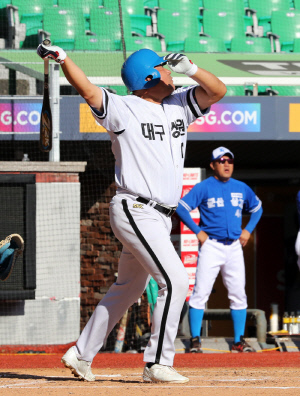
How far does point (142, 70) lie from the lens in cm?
402

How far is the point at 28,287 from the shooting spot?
7.77 m

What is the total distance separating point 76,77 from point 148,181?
2.09 feet

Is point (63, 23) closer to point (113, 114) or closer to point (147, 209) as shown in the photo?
point (113, 114)

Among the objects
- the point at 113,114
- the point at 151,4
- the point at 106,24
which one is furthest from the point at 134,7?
the point at 113,114

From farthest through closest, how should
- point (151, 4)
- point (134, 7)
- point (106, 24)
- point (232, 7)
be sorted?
1. point (151, 4)
2. point (232, 7)
3. point (134, 7)
4. point (106, 24)

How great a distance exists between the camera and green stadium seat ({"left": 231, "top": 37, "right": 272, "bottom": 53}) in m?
11.9

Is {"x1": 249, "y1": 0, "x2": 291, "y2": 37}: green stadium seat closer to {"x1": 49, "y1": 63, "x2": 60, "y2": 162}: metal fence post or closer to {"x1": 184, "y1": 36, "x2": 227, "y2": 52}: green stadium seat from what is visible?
{"x1": 184, "y1": 36, "x2": 227, "y2": 52}: green stadium seat

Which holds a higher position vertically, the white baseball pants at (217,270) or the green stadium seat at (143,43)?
the green stadium seat at (143,43)

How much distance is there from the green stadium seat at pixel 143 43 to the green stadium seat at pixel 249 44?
137cm

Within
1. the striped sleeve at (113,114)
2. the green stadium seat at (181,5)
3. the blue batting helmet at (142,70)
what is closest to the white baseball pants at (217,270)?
the blue batting helmet at (142,70)

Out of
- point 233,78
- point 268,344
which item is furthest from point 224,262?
point 233,78

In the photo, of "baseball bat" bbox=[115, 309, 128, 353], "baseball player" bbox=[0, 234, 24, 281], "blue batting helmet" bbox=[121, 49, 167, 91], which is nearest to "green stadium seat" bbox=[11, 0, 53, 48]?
"baseball bat" bbox=[115, 309, 128, 353]

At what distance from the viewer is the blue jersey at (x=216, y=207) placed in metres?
7.15

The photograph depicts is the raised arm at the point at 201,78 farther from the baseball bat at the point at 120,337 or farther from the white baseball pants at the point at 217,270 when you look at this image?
the baseball bat at the point at 120,337
